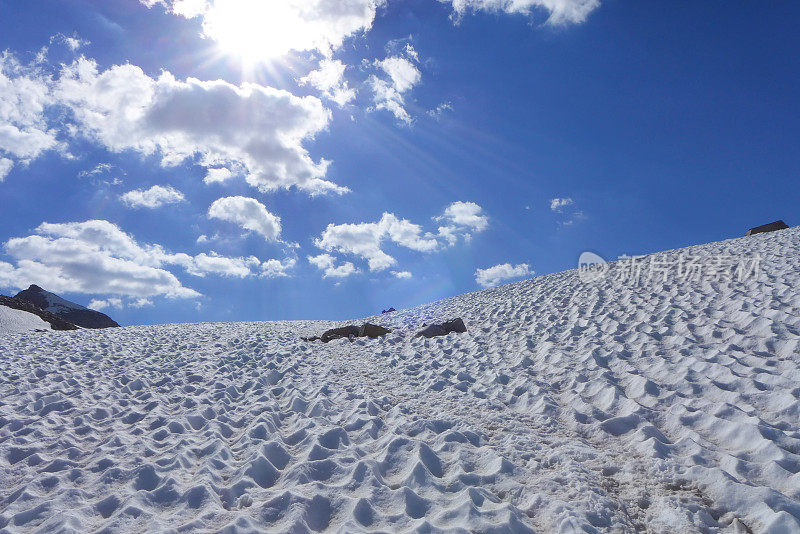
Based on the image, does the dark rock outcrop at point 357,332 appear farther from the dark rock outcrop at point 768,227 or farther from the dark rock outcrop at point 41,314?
the dark rock outcrop at point 768,227

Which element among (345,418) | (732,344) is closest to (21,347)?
(345,418)

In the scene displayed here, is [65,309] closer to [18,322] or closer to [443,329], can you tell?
[18,322]

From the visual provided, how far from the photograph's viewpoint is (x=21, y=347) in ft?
46.8

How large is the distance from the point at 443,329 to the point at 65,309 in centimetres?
6768

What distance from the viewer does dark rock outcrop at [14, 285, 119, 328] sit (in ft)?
178

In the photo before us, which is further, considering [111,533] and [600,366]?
[600,366]

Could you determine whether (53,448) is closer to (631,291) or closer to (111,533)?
(111,533)

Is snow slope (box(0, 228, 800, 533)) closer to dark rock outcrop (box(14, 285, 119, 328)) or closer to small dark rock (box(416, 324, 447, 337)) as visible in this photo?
small dark rock (box(416, 324, 447, 337))

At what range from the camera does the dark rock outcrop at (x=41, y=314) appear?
90.0 feet

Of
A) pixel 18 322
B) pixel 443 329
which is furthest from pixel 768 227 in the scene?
pixel 18 322

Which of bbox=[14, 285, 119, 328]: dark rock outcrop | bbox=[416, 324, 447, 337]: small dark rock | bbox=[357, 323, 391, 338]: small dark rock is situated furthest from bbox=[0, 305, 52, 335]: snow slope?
bbox=[14, 285, 119, 328]: dark rock outcrop

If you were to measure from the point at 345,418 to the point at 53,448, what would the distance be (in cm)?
381

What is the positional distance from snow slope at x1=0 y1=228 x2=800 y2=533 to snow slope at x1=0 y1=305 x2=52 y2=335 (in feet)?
49.1

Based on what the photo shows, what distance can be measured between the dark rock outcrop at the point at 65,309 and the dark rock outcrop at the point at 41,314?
20.2 m
